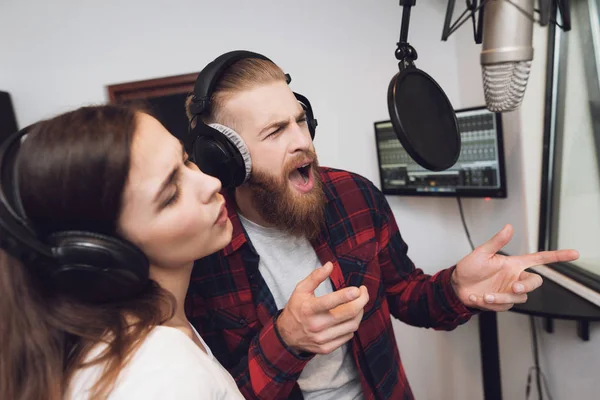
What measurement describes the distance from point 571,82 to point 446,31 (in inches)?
26.8

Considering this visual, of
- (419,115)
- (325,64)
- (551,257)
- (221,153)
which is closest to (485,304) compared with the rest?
(551,257)

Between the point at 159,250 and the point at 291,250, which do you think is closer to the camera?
the point at 159,250

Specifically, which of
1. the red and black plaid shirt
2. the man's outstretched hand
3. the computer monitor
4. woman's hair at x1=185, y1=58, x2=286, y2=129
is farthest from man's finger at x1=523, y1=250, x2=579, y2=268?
woman's hair at x1=185, y1=58, x2=286, y2=129

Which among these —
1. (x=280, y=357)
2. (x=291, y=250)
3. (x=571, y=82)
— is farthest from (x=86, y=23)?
(x=571, y=82)

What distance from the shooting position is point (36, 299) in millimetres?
546

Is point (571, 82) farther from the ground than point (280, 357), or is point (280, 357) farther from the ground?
point (571, 82)

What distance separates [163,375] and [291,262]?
51 cm

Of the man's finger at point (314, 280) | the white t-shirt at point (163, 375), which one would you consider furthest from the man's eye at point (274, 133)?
the white t-shirt at point (163, 375)

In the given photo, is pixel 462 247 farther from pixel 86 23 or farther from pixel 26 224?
A: pixel 86 23

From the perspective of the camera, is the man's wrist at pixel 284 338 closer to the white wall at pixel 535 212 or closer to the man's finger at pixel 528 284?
the man's finger at pixel 528 284

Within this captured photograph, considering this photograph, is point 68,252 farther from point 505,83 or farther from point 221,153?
point 505,83

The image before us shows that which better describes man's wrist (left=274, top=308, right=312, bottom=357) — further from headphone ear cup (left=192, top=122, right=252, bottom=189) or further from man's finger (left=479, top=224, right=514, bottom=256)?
man's finger (left=479, top=224, right=514, bottom=256)

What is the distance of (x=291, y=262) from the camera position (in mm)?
953

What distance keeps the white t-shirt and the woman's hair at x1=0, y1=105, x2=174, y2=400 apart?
0.05ft
